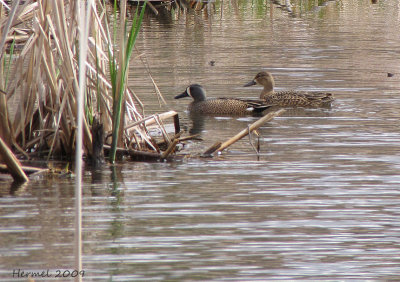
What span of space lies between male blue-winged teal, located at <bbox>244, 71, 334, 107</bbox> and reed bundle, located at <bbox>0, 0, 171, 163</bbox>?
15.3 ft

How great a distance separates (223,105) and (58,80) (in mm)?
5035

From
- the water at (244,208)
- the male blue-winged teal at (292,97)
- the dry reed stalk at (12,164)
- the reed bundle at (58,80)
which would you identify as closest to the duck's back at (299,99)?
the male blue-winged teal at (292,97)

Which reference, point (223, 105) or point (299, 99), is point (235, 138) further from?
point (299, 99)

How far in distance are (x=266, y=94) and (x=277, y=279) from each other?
921cm

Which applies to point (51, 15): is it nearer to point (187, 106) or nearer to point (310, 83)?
point (187, 106)

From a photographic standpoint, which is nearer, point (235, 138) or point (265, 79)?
point (235, 138)

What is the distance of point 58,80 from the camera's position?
848 cm

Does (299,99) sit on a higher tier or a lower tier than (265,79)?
lower

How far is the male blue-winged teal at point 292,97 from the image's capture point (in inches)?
518

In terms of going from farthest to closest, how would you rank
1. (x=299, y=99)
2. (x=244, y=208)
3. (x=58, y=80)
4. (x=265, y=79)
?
1. (x=265, y=79)
2. (x=299, y=99)
3. (x=58, y=80)
4. (x=244, y=208)

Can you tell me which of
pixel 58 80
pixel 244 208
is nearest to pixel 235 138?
pixel 58 80

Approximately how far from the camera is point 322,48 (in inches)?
782

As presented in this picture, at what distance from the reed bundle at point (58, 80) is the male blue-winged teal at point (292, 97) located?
15.3ft

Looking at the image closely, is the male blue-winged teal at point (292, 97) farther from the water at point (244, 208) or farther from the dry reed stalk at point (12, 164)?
the dry reed stalk at point (12, 164)
